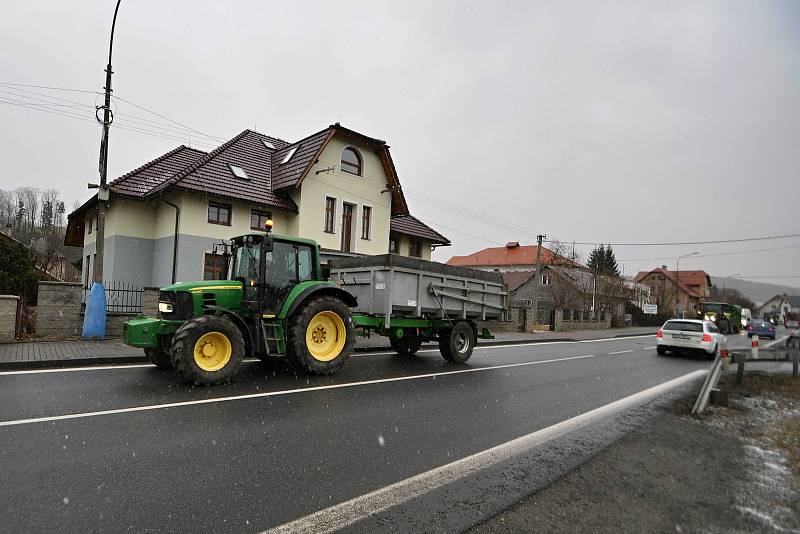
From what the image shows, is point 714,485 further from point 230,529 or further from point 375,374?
point 375,374

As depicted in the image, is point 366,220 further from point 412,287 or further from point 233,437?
point 233,437

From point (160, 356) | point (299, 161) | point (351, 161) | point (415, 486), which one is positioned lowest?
point (415, 486)

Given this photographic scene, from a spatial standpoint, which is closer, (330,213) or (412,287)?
(412,287)

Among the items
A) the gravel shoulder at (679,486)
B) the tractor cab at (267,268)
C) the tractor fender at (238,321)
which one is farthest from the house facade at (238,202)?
the gravel shoulder at (679,486)

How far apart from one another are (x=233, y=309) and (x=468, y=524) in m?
6.15

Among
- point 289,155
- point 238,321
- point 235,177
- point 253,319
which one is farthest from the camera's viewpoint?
point 289,155

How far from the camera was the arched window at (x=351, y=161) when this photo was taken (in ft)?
76.6

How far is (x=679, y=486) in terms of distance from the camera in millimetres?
4031

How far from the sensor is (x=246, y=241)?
340 inches

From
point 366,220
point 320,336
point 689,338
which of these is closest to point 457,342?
point 320,336

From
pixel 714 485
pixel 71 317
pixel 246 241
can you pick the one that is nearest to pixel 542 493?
pixel 714 485

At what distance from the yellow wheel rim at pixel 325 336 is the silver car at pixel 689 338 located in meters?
12.6

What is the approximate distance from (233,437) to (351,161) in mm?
19985

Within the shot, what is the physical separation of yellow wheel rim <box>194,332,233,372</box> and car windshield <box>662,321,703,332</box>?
15.0 metres
